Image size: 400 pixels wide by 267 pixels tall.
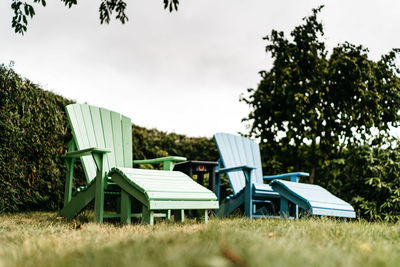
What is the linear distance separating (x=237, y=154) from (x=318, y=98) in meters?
1.41

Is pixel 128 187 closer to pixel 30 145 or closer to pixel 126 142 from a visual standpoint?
pixel 126 142

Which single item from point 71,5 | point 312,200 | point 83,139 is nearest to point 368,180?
point 312,200

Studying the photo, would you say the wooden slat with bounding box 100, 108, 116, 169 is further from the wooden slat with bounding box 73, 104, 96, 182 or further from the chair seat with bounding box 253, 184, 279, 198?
the chair seat with bounding box 253, 184, 279, 198

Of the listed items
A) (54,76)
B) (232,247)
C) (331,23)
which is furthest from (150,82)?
(232,247)

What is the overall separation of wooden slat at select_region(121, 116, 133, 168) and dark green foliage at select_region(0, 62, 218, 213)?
102 centimetres

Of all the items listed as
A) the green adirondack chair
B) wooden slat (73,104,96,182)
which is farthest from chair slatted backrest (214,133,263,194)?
wooden slat (73,104,96,182)

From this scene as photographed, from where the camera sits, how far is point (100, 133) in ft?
13.7

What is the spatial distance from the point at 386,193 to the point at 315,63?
203 centimetres

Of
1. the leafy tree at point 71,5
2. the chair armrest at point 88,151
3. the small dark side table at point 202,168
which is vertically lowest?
the small dark side table at point 202,168

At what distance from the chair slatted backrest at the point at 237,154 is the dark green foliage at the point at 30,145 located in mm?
2022

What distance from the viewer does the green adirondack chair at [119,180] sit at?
3.07 metres

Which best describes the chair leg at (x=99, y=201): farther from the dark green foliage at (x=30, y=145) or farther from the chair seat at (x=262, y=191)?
the chair seat at (x=262, y=191)

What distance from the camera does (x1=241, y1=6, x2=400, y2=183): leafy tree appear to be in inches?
203

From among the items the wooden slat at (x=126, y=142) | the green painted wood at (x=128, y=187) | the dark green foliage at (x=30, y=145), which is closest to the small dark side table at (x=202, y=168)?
the wooden slat at (x=126, y=142)
